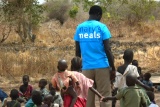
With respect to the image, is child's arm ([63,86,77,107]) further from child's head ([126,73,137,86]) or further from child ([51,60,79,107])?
child's head ([126,73,137,86])

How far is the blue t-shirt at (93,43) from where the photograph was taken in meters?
5.96

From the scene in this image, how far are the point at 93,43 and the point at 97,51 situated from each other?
0.12 meters

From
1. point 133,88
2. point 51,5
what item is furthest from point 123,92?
point 51,5

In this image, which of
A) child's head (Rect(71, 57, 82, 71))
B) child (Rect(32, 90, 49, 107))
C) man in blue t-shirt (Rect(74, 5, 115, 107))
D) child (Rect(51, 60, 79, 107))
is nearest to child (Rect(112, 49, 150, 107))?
man in blue t-shirt (Rect(74, 5, 115, 107))

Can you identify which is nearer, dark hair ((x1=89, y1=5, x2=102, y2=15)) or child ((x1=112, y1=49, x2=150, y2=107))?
child ((x1=112, y1=49, x2=150, y2=107))

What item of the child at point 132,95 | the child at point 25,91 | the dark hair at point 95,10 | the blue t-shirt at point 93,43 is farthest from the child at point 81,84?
the child at point 25,91

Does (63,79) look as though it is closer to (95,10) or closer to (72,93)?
(72,93)

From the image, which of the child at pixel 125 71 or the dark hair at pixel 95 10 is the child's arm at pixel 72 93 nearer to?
the child at pixel 125 71

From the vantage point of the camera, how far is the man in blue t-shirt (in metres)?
5.96

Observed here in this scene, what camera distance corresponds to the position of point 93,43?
6.01 metres

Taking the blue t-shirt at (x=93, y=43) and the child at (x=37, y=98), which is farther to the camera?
the blue t-shirt at (x=93, y=43)

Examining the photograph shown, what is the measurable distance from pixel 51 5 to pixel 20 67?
3119 centimetres

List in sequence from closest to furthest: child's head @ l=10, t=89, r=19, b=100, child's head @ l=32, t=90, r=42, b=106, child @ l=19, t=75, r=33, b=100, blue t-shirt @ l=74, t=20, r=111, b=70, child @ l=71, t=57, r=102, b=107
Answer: child @ l=71, t=57, r=102, b=107 → child's head @ l=32, t=90, r=42, b=106 → blue t-shirt @ l=74, t=20, r=111, b=70 → child's head @ l=10, t=89, r=19, b=100 → child @ l=19, t=75, r=33, b=100

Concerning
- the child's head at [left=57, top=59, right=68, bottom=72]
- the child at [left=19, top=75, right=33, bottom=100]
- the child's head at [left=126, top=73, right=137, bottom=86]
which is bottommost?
the child at [left=19, top=75, right=33, bottom=100]
